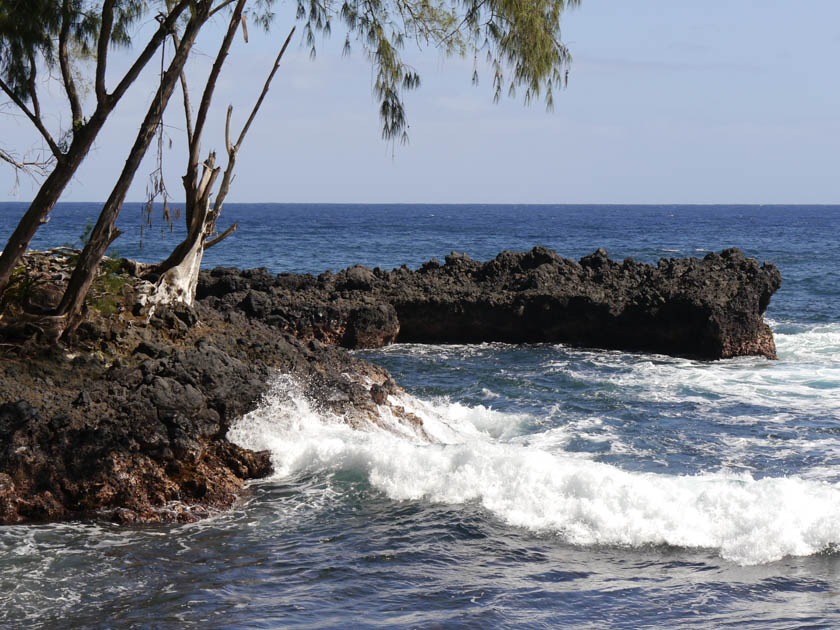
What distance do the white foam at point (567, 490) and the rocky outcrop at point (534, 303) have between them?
792cm

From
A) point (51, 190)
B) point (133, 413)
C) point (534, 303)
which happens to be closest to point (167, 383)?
point (133, 413)

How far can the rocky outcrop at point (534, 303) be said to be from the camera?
65.1 ft

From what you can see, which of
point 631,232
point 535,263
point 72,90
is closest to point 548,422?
point 72,90

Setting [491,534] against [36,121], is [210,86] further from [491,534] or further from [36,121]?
[491,534]

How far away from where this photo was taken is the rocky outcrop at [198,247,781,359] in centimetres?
1984

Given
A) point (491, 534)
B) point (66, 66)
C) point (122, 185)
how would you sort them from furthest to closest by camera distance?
point (66, 66) < point (122, 185) < point (491, 534)

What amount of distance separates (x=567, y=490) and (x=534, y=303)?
12539 millimetres

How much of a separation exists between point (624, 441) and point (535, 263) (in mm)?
12241

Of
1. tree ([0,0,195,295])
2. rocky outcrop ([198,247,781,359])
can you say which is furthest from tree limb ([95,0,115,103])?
rocky outcrop ([198,247,781,359])

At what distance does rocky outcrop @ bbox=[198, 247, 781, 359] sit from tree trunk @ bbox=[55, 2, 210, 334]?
7714 millimetres

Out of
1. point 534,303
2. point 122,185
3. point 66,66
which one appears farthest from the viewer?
point 534,303

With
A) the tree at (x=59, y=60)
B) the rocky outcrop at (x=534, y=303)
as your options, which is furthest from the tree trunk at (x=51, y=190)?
the rocky outcrop at (x=534, y=303)

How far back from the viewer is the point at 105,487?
28.9ft

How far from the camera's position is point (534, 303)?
70.8 feet
